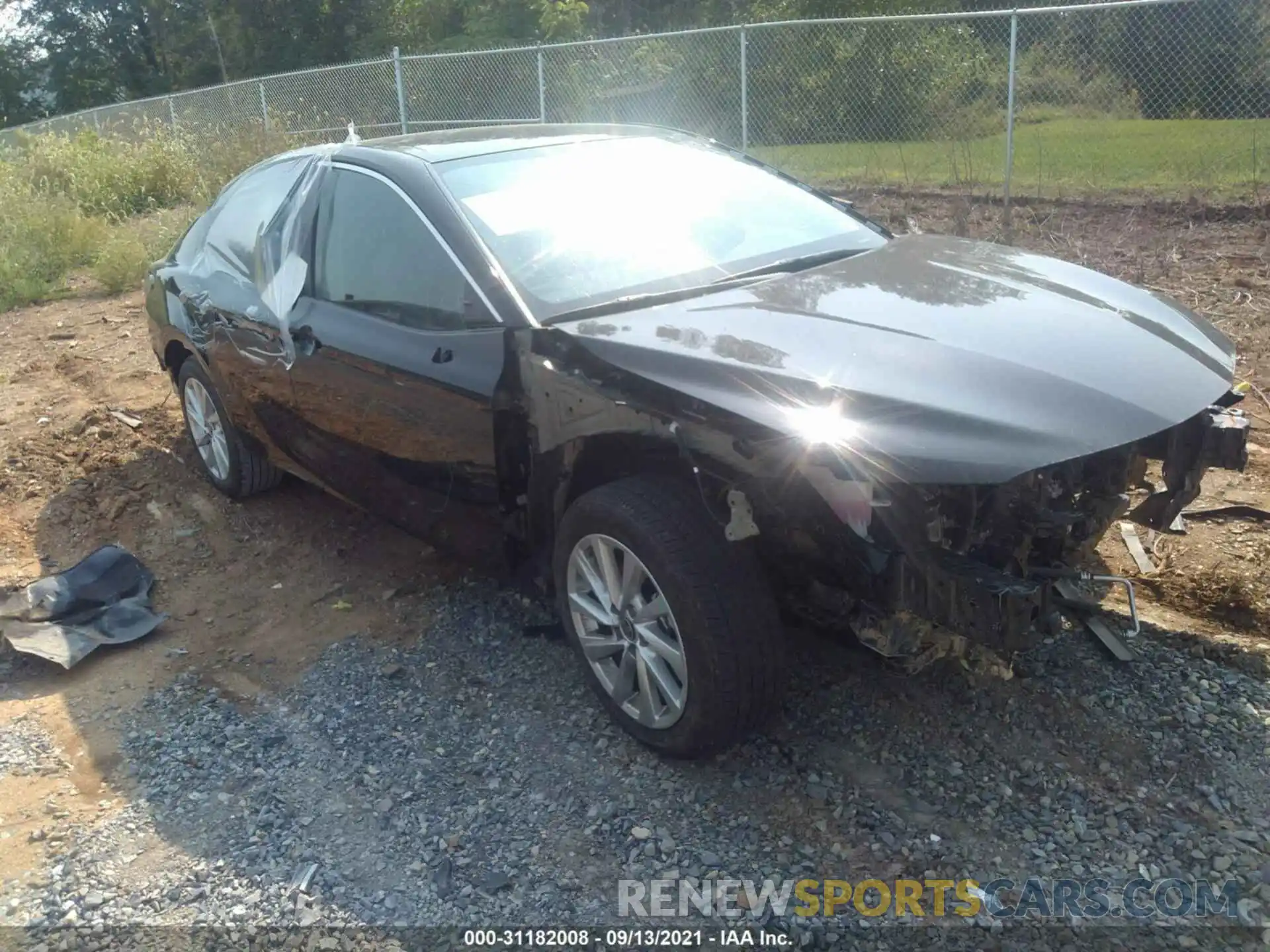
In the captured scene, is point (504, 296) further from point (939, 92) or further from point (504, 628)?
point (939, 92)

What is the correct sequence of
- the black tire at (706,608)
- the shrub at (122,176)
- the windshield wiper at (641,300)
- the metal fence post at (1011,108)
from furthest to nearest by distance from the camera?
the shrub at (122,176), the metal fence post at (1011,108), the windshield wiper at (641,300), the black tire at (706,608)

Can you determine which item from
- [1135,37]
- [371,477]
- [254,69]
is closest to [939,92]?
[1135,37]

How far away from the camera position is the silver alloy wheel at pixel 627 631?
297 cm

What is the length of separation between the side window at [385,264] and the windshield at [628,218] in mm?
178

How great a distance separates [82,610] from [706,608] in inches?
120

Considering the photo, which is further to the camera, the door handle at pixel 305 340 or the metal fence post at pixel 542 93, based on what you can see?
the metal fence post at pixel 542 93

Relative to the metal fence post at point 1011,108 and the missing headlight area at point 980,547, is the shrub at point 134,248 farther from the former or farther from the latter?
the missing headlight area at point 980,547

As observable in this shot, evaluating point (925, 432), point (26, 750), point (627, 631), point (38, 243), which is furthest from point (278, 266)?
point (38, 243)

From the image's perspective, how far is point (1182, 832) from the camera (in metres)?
2.71

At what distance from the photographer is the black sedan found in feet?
8.54

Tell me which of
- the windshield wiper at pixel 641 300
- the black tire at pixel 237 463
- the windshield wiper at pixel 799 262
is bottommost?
the black tire at pixel 237 463

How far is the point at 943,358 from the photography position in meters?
2.86

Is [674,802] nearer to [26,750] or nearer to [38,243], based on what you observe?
[26,750]

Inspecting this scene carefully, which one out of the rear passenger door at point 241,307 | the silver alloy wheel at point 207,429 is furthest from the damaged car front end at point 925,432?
the silver alloy wheel at point 207,429
